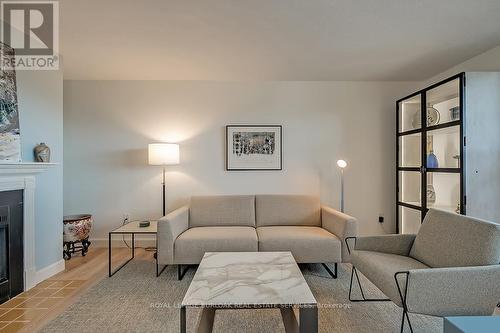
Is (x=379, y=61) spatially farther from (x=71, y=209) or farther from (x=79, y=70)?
(x=71, y=209)

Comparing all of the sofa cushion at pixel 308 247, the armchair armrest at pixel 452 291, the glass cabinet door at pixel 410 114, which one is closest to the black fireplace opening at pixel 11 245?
the sofa cushion at pixel 308 247

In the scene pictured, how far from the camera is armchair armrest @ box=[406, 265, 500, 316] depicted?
152 cm

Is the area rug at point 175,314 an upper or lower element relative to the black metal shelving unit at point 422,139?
lower

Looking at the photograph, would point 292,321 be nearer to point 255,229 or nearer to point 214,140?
Answer: point 255,229

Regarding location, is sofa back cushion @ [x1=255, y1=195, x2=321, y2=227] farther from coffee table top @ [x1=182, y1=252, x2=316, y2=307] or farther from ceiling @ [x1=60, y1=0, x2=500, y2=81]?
ceiling @ [x1=60, y1=0, x2=500, y2=81]

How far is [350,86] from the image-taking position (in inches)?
149

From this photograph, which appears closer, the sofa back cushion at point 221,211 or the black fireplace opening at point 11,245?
the black fireplace opening at point 11,245

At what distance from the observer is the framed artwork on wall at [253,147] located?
3693 mm

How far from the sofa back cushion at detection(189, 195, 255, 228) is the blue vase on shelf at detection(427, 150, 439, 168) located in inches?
83.3

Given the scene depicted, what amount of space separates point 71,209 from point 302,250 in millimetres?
3205

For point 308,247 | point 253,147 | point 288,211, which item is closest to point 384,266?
point 308,247

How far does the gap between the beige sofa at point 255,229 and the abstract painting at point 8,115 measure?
139 cm

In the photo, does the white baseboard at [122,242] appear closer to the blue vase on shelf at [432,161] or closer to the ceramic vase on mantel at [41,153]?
the ceramic vase on mantel at [41,153]

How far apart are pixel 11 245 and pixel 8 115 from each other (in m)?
1.13
